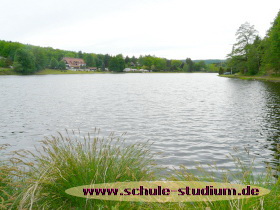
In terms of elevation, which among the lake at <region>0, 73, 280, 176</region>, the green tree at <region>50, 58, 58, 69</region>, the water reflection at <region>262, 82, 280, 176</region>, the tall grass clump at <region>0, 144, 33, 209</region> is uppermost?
the green tree at <region>50, 58, 58, 69</region>

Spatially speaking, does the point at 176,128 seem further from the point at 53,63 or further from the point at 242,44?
the point at 53,63

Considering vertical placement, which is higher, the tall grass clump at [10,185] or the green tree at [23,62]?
the green tree at [23,62]

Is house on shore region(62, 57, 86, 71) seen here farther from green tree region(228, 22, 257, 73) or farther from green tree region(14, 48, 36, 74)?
green tree region(228, 22, 257, 73)

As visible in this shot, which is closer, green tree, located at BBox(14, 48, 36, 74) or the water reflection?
the water reflection

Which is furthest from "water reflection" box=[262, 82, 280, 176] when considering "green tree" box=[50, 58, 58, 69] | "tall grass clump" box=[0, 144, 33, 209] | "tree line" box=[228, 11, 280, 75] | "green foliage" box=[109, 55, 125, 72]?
"green foliage" box=[109, 55, 125, 72]

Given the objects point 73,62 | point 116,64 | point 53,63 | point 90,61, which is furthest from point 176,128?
point 73,62

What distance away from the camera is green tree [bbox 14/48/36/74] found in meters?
91.2

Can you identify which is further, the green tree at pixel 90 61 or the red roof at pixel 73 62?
the green tree at pixel 90 61

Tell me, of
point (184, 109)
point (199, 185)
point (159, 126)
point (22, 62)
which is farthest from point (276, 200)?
point (22, 62)

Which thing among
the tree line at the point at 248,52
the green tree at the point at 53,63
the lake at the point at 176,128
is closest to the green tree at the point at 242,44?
the tree line at the point at 248,52

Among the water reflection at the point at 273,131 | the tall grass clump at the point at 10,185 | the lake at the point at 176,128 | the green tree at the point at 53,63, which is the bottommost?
the lake at the point at 176,128

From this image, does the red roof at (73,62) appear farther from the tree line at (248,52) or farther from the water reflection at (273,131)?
the water reflection at (273,131)

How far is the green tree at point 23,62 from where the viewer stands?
91.2m

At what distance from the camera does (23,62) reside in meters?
92.5
